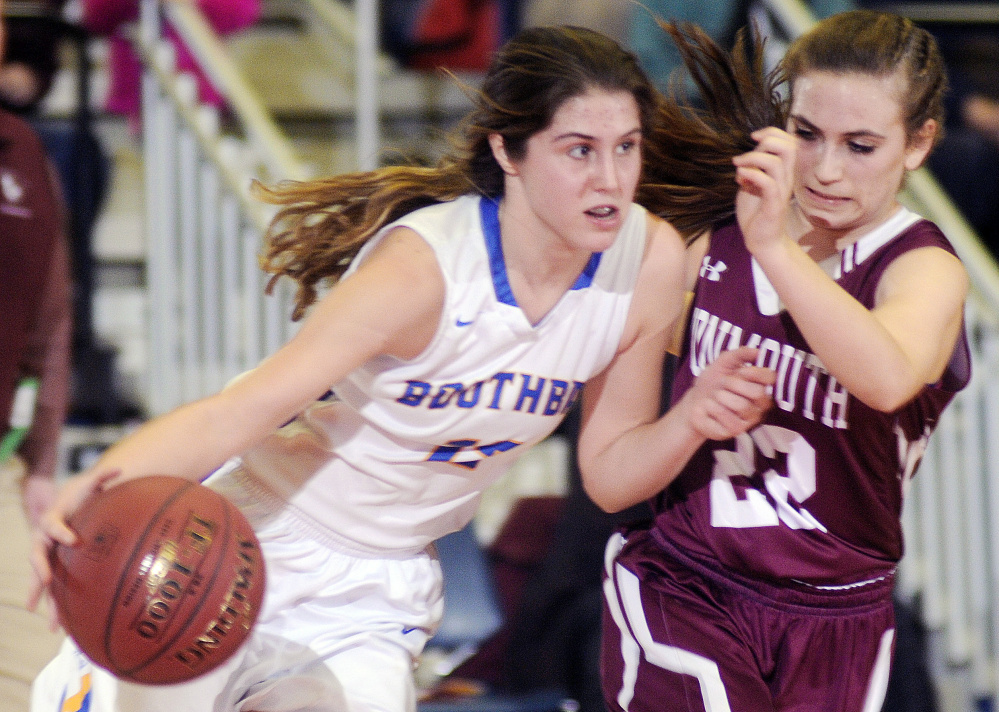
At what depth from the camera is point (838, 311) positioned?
1.85 metres

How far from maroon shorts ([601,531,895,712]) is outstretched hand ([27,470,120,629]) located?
3.27ft

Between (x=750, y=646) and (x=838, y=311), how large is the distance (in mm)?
659

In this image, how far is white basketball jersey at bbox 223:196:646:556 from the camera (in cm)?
214

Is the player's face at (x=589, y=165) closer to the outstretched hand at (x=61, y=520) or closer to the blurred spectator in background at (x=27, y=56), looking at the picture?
the outstretched hand at (x=61, y=520)

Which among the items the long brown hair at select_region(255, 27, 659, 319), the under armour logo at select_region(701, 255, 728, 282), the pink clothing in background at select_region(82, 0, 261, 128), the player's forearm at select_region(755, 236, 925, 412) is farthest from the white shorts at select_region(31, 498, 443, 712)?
the pink clothing in background at select_region(82, 0, 261, 128)

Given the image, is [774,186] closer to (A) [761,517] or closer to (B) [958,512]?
(A) [761,517]

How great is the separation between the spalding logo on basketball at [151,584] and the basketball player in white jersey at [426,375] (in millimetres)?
95

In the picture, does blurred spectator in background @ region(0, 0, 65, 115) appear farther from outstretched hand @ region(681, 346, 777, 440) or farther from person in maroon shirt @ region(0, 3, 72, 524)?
outstretched hand @ region(681, 346, 777, 440)

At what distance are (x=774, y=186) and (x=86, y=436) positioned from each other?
312cm

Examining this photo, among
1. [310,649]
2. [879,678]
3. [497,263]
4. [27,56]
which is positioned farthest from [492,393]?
[27,56]

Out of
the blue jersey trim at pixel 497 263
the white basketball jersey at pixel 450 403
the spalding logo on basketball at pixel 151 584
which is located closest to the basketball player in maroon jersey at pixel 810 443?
the white basketball jersey at pixel 450 403

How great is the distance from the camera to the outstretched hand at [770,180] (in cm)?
188

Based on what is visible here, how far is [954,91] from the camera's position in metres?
5.01

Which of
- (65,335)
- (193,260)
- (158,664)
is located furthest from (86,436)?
(158,664)
